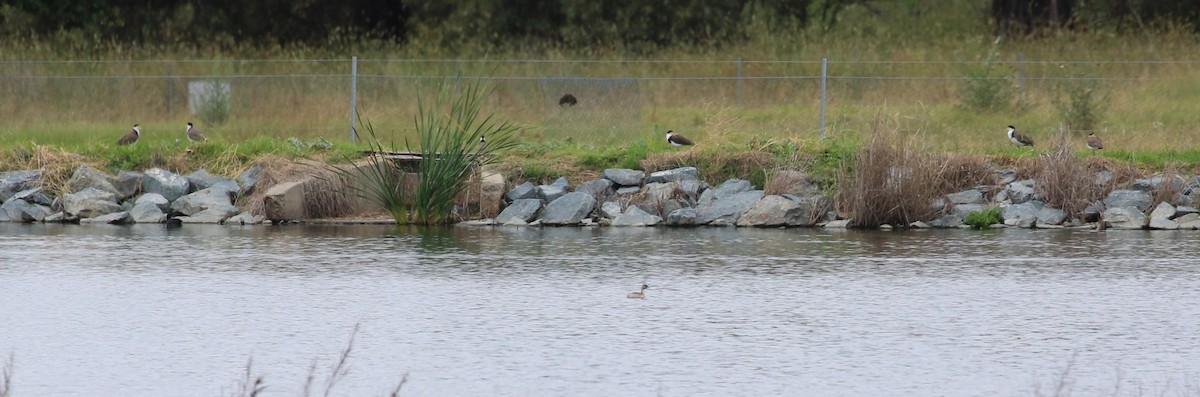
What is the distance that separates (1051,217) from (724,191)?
3.64m

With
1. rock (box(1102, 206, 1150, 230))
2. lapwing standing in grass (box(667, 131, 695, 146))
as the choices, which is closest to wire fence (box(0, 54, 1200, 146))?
lapwing standing in grass (box(667, 131, 695, 146))

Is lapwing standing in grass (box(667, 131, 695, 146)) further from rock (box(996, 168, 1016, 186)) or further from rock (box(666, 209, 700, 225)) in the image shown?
rock (box(996, 168, 1016, 186))

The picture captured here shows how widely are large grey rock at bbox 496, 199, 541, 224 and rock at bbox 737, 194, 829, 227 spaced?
2.29 metres

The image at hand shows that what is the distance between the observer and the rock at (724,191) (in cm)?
2128

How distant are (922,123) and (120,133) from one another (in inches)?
449

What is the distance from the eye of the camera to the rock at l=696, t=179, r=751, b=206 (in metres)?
21.3

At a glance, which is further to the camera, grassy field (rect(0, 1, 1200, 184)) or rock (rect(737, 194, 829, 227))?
grassy field (rect(0, 1, 1200, 184))

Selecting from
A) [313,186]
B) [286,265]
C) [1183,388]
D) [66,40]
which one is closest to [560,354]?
[1183,388]

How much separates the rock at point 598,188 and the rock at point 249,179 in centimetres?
381

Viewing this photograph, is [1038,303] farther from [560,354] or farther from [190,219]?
[190,219]

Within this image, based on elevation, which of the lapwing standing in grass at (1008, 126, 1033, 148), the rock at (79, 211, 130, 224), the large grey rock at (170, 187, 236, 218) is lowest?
the rock at (79, 211, 130, 224)

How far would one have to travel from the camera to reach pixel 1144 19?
40031 millimetres

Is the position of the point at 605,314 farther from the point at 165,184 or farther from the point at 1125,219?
the point at 165,184

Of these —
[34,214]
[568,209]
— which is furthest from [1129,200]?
[34,214]
